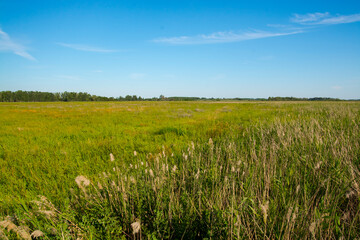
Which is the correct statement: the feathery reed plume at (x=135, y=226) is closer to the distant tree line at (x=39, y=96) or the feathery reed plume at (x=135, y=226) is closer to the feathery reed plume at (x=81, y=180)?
the feathery reed plume at (x=81, y=180)

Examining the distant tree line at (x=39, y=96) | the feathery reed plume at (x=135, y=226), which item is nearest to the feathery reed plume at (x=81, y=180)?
the feathery reed plume at (x=135, y=226)

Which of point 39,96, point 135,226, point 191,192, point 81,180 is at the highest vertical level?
point 39,96

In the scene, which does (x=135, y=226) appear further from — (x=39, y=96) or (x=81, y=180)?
(x=39, y=96)

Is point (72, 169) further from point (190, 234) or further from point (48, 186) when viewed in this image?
point (190, 234)

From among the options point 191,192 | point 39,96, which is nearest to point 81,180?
point 191,192

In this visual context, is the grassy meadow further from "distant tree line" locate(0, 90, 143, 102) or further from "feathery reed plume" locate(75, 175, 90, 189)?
"distant tree line" locate(0, 90, 143, 102)

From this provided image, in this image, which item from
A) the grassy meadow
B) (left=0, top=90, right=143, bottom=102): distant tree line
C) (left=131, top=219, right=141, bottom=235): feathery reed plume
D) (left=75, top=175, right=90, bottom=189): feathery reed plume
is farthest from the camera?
(left=0, top=90, right=143, bottom=102): distant tree line

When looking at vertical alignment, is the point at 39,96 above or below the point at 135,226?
above

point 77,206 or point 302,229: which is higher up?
point 302,229

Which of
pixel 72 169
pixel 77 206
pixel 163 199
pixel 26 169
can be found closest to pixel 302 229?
pixel 163 199

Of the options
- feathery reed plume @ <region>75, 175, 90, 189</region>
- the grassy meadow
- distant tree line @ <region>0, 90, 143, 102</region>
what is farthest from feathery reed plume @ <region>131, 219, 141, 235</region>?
distant tree line @ <region>0, 90, 143, 102</region>

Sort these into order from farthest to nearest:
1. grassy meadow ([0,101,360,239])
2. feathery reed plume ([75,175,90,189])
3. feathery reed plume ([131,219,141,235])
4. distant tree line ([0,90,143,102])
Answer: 1. distant tree line ([0,90,143,102])
2. feathery reed plume ([75,175,90,189])
3. grassy meadow ([0,101,360,239])
4. feathery reed plume ([131,219,141,235])

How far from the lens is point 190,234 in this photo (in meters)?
1.63

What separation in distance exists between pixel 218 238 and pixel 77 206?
66.2 inches
